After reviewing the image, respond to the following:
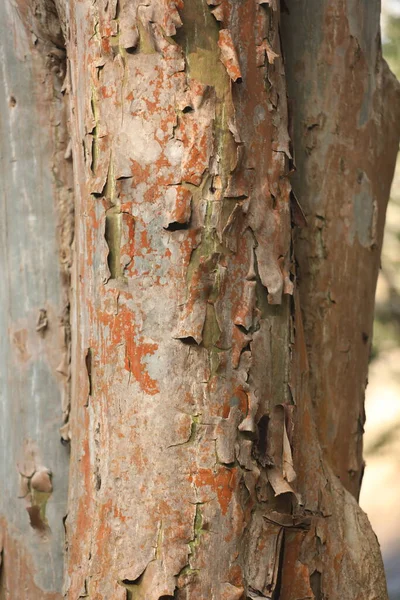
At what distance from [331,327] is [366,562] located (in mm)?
445

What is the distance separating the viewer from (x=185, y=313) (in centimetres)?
116

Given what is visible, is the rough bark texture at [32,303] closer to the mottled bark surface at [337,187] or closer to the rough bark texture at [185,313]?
the rough bark texture at [185,313]

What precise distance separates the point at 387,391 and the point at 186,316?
10.7ft

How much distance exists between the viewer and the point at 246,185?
3.93 feet

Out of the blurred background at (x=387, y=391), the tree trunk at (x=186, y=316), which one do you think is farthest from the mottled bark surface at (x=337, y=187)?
the blurred background at (x=387, y=391)

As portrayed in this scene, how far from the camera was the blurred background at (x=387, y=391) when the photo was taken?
4.04 meters

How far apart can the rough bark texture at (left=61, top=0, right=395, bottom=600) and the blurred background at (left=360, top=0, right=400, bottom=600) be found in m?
2.90

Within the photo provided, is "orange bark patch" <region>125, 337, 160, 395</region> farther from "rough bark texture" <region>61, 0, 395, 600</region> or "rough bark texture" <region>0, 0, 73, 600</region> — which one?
"rough bark texture" <region>0, 0, 73, 600</region>

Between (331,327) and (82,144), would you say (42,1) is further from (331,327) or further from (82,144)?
(331,327)

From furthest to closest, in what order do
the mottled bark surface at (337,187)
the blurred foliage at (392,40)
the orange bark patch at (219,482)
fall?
the blurred foliage at (392,40)
the mottled bark surface at (337,187)
the orange bark patch at (219,482)

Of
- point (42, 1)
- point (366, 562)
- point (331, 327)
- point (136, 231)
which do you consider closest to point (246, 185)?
point (136, 231)

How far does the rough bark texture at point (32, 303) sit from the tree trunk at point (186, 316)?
26 centimetres

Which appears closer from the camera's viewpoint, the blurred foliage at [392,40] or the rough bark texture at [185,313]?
the rough bark texture at [185,313]

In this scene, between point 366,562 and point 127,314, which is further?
point 366,562
